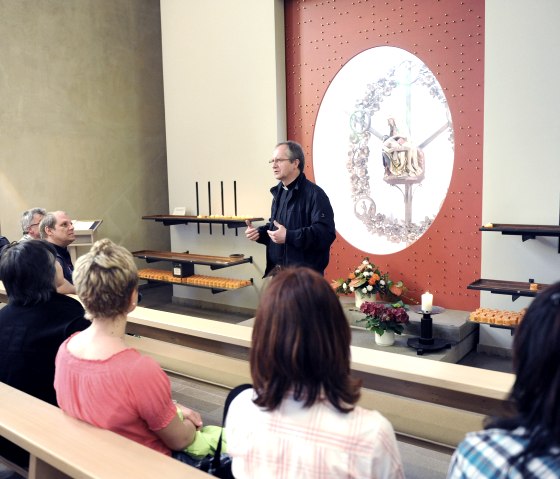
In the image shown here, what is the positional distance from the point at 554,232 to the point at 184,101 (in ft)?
14.6

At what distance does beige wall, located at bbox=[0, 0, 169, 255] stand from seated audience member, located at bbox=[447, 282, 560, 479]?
6320 millimetres

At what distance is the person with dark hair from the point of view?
3.43 metres

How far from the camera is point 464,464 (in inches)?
41.3

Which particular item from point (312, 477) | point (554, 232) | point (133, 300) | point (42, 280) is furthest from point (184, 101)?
point (312, 477)

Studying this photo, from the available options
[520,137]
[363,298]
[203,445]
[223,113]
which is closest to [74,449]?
[203,445]

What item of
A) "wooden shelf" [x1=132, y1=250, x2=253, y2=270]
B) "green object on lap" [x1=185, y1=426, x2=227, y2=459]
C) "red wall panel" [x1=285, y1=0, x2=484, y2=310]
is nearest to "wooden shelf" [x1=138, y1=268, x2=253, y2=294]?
"wooden shelf" [x1=132, y1=250, x2=253, y2=270]

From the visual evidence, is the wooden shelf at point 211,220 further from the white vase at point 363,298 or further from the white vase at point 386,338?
the white vase at point 386,338

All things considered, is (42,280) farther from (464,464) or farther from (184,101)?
(184,101)

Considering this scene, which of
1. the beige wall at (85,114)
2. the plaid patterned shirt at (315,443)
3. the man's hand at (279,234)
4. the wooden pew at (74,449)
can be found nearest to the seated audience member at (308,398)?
the plaid patterned shirt at (315,443)

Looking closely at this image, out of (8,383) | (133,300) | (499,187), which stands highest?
(499,187)

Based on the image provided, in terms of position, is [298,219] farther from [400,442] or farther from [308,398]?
[308,398]

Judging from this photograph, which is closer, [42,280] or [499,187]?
[42,280]

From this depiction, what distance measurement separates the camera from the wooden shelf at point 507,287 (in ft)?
13.5

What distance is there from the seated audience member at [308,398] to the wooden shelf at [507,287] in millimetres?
3306
